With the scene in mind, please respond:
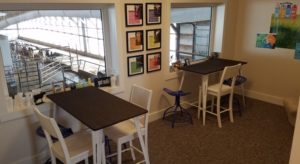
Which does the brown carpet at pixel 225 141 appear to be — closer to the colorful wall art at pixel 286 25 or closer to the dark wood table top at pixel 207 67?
the dark wood table top at pixel 207 67

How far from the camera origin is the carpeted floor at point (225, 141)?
8.64ft

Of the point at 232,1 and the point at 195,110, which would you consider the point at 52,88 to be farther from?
the point at 232,1

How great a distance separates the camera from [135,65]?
3121 mm

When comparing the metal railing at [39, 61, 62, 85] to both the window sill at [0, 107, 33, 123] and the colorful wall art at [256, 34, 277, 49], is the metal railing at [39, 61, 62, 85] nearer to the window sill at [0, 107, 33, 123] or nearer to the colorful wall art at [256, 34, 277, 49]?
the window sill at [0, 107, 33, 123]

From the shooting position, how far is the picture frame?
3.25 meters

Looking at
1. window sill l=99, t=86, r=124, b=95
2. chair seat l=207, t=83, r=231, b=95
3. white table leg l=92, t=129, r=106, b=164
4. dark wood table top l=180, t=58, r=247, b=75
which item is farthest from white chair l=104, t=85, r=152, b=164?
chair seat l=207, t=83, r=231, b=95

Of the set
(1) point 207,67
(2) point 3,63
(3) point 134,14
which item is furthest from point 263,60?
(2) point 3,63

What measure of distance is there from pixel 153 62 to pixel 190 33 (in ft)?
3.48

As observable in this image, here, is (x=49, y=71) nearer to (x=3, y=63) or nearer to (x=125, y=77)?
(x=3, y=63)

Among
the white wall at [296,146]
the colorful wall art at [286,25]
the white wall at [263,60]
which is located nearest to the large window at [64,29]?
the white wall at [296,146]

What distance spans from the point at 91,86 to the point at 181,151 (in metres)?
1.27

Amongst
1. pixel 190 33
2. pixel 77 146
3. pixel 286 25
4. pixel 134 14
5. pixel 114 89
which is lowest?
pixel 77 146

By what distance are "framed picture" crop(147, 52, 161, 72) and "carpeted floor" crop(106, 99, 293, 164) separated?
2.56 ft

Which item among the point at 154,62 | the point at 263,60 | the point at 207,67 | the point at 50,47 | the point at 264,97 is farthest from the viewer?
the point at 264,97
